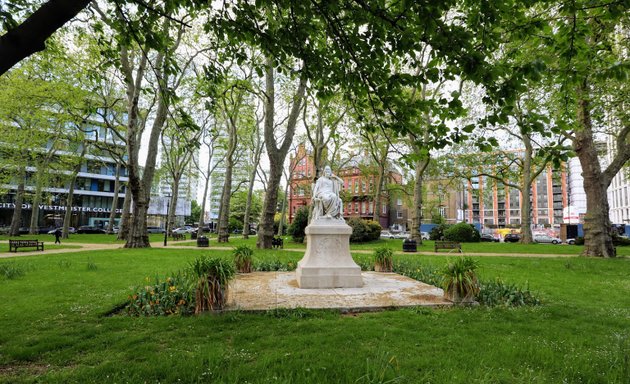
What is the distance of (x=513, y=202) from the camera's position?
99.0 m

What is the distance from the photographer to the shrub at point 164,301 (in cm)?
575

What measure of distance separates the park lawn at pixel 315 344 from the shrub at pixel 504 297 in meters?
0.35

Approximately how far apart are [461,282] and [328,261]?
2.91 meters

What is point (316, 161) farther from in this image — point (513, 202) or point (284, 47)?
point (513, 202)

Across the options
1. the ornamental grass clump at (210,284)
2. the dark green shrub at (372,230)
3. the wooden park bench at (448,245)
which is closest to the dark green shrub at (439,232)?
the dark green shrub at (372,230)

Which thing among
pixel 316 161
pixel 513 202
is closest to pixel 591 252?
pixel 316 161

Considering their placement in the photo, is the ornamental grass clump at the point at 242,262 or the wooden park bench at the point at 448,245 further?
the wooden park bench at the point at 448,245

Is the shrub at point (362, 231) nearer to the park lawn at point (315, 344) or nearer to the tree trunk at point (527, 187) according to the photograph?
the tree trunk at point (527, 187)

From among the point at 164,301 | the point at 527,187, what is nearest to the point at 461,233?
the point at 527,187

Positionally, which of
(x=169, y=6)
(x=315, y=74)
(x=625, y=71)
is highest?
(x=169, y=6)

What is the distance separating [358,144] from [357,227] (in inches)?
308

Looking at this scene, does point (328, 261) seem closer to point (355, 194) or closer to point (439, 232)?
point (439, 232)

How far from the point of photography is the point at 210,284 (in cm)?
573

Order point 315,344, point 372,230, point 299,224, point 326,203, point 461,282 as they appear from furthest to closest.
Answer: point 372,230, point 299,224, point 326,203, point 461,282, point 315,344
